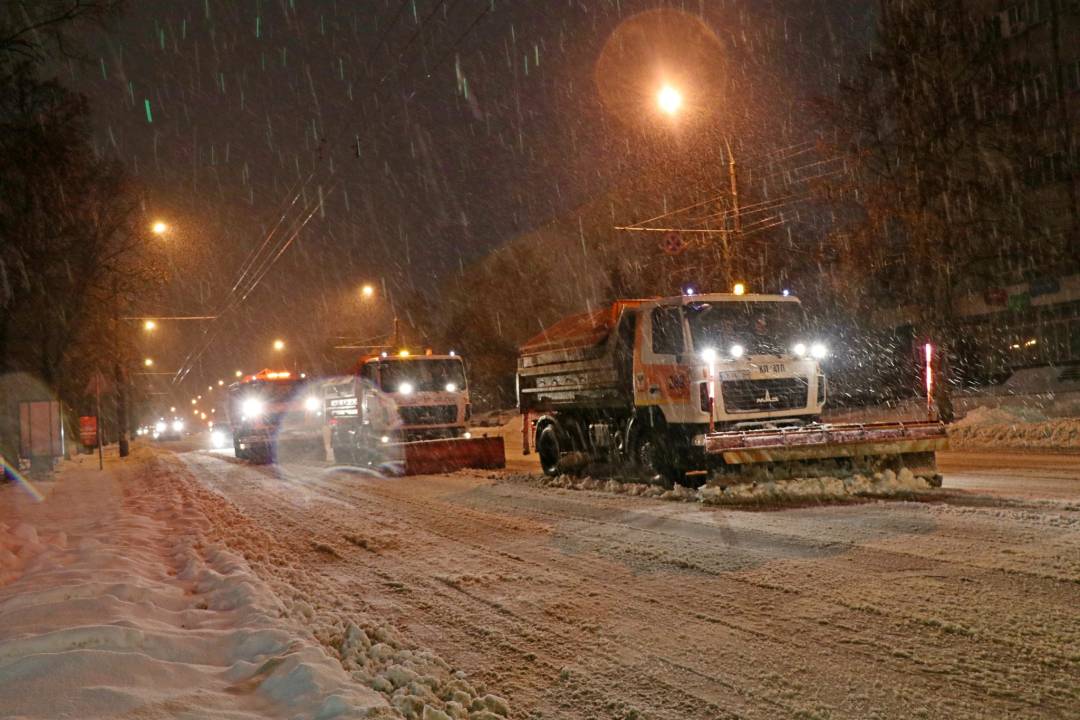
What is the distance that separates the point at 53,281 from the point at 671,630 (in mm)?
26013

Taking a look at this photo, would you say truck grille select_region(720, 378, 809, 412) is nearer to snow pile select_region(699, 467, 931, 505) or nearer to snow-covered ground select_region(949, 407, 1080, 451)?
snow pile select_region(699, 467, 931, 505)

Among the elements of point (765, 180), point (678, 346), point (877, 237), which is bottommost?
point (678, 346)

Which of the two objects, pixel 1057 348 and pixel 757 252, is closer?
pixel 757 252

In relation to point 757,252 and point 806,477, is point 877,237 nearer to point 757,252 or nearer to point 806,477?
point 757,252

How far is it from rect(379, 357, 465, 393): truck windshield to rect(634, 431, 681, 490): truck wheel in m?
8.88

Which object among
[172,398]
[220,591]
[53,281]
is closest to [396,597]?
[220,591]

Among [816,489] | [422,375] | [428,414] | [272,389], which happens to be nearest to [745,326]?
[816,489]

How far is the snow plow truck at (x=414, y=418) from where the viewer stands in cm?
1892

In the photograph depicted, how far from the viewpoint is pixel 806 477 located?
1102 centimetres

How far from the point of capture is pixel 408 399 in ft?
66.8

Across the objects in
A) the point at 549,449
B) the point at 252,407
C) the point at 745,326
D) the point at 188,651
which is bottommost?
the point at 188,651

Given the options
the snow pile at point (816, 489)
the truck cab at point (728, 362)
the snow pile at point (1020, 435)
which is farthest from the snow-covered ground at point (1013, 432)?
the snow pile at point (816, 489)

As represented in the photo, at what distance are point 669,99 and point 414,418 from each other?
978 centimetres

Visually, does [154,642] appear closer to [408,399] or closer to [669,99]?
[408,399]
